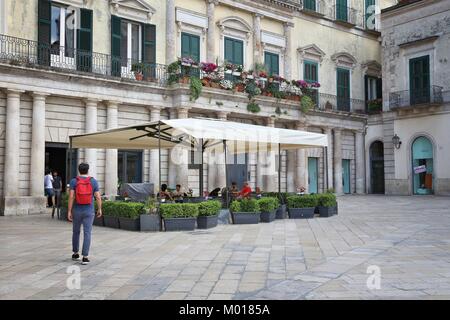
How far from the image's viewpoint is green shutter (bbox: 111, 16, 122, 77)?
19781 mm

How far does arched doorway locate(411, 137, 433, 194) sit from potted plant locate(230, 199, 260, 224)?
1638 centimetres

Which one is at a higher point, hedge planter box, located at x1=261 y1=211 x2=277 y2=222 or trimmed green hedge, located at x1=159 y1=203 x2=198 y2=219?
trimmed green hedge, located at x1=159 y1=203 x2=198 y2=219

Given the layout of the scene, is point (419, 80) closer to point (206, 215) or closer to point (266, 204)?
point (266, 204)

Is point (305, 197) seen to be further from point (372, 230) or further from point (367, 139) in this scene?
point (367, 139)

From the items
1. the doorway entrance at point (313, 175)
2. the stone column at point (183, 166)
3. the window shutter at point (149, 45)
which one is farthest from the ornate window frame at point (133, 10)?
the doorway entrance at point (313, 175)

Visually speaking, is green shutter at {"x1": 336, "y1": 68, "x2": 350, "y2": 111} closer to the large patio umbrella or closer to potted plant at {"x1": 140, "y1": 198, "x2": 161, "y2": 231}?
the large patio umbrella

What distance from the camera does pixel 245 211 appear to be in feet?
44.9

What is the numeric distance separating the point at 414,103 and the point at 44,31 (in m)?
19.0

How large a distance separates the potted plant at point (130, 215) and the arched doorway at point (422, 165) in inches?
763

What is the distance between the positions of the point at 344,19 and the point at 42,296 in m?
27.5

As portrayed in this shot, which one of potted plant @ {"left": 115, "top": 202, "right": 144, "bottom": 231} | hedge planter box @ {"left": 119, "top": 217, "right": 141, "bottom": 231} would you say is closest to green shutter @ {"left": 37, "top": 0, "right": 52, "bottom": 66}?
potted plant @ {"left": 115, "top": 202, "right": 144, "bottom": 231}

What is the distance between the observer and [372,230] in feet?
39.1

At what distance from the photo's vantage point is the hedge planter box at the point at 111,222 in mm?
12816

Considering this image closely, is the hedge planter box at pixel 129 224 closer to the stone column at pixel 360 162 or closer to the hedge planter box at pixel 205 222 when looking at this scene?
the hedge planter box at pixel 205 222
